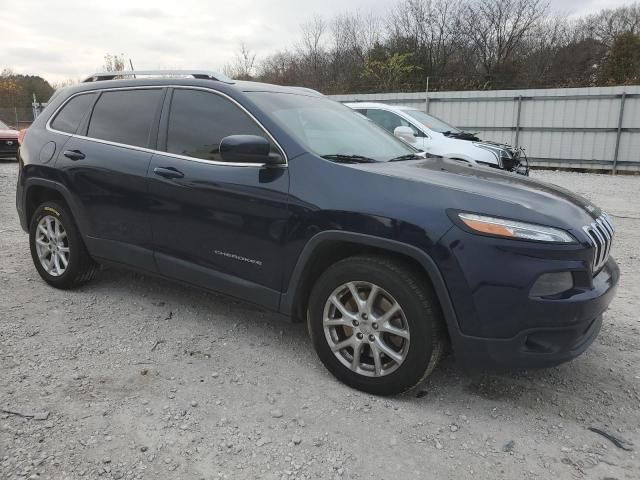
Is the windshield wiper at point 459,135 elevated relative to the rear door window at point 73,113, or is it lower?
lower

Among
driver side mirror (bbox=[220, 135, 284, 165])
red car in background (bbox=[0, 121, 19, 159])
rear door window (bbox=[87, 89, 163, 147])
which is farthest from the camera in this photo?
red car in background (bbox=[0, 121, 19, 159])

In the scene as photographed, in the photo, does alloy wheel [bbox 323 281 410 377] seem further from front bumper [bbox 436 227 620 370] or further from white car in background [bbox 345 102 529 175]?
white car in background [bbox 345 102 529 175]

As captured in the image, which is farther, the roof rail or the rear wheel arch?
the rear wheel arch

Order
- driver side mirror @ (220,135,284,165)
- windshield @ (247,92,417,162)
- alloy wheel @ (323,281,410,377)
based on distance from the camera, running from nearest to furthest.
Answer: alloy wheel @ (323,281,410,377) < driver side mirror @ (220,135,284,165) < windshield @ (247,92,417,162)

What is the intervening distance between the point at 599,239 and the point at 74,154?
3.73 m

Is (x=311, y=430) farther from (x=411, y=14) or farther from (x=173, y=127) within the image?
(x=411, y=14)

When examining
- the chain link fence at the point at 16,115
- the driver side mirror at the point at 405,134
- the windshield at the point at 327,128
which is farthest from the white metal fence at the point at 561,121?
the chain link fence at the point at 16,115

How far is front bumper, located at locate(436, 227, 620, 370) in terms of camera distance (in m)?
2.39

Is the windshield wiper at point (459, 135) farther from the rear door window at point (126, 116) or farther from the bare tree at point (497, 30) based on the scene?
the bare tree at point (497, 30)

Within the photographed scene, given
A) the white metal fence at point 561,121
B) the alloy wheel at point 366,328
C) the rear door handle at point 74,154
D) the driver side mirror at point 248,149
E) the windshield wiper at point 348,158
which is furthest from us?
the white metal fence at point 561,121

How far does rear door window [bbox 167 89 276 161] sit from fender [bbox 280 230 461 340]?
82 centimetres

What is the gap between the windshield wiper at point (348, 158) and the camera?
305 cm

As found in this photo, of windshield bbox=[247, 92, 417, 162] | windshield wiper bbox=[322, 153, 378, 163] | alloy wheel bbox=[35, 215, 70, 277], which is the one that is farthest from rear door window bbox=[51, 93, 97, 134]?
windshield wiper bbox=[322, 153, 378, 163]

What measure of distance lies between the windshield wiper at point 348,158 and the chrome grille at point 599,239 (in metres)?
1.28
